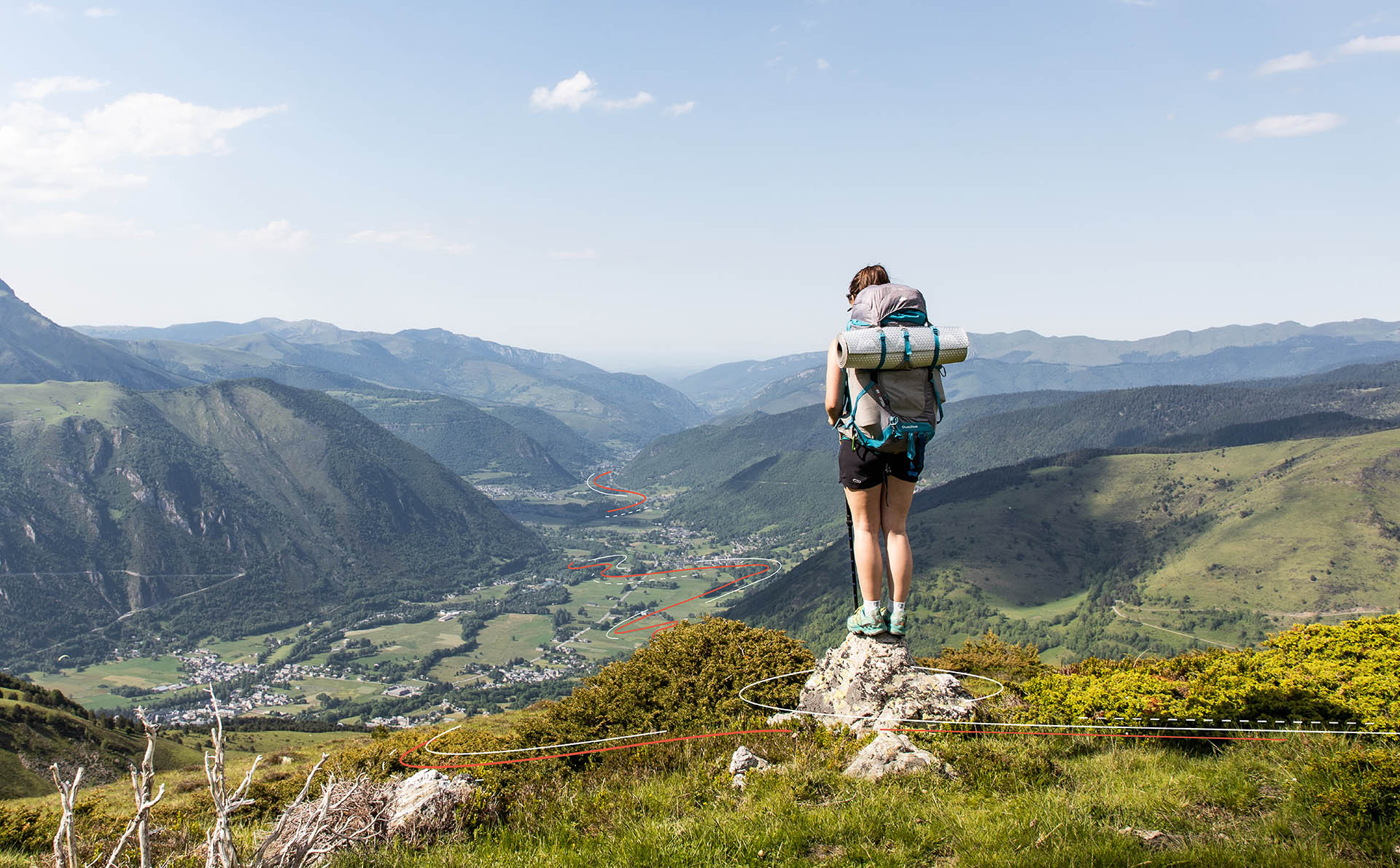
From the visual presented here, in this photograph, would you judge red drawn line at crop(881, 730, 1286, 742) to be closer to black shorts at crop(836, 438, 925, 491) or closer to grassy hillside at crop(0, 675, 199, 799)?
black shorts at crop(836, 438, 925, 491)

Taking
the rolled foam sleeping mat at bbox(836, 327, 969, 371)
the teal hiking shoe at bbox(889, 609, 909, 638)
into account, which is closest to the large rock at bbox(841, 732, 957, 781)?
the teal hiking shoe at bbox(889, 609, 909, 638)

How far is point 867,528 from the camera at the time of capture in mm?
9828

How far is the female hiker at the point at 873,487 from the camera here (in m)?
9.28

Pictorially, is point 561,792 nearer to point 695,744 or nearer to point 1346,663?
point 695,744

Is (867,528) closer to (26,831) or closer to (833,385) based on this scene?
(833,385)

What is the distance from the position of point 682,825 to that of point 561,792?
207cm

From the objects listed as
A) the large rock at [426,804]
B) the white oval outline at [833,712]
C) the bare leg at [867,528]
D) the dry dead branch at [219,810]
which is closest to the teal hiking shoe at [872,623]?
the white oval outline at [833,712]

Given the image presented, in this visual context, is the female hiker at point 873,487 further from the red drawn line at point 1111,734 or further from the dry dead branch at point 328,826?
the dry dead branch at point 328,826

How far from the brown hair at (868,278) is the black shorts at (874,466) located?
6.89ft

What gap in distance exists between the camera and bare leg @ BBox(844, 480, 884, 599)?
970cm

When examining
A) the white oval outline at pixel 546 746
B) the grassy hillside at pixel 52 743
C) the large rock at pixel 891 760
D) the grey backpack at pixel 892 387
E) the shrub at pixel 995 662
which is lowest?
the grassy hillside at pixel 52 743

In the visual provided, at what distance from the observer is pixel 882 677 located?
433 inches

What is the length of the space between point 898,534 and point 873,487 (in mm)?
824

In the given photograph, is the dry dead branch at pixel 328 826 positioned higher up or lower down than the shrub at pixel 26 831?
higher up
